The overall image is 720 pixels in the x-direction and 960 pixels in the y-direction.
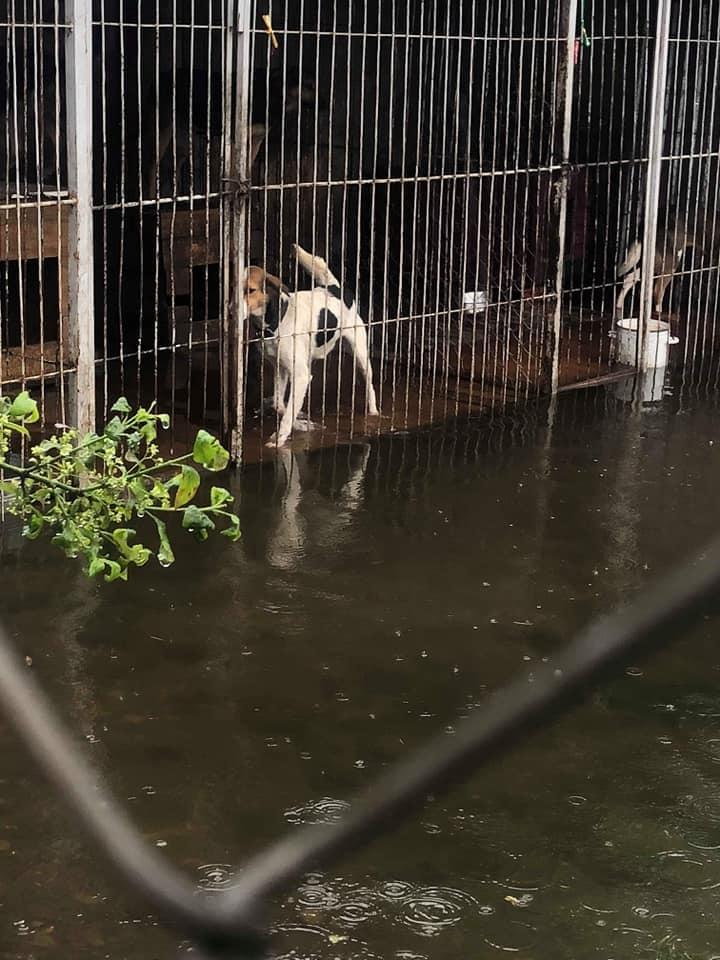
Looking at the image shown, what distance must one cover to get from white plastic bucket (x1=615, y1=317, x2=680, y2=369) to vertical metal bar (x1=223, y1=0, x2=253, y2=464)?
3216 millimetres

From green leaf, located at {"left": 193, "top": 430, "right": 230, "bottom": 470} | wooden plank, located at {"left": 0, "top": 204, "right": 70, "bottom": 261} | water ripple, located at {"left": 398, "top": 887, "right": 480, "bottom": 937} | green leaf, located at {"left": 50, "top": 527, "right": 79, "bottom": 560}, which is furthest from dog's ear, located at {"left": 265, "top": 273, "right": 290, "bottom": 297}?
green leaf, located at {"left": 193, "top": 430, "right": 230, "bottom": 470}

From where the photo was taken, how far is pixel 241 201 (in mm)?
6023

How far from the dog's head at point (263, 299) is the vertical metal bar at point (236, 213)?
1.19 feet

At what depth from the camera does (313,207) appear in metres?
Answer: 6.40

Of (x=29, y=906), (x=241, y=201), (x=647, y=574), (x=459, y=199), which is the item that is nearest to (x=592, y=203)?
(x=459, y=199)

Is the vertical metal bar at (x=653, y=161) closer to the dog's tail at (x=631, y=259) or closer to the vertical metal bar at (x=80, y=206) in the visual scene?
the dog's tail at (x=631, y=259)

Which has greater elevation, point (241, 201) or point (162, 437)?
point (241, 201)

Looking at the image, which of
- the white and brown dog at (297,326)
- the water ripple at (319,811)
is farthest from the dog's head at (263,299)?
the water ripple at (319,811)

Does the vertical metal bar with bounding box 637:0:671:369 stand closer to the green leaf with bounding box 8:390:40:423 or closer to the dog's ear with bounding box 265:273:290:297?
the dog's ear with bounding box 265:273:290:297

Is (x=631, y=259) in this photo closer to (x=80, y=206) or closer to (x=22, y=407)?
(x=80, y=206)

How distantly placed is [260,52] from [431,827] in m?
6.94

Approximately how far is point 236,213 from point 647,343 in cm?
341

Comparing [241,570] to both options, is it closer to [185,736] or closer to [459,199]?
[185,736]

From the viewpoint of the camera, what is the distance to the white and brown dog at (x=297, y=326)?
6.56m
